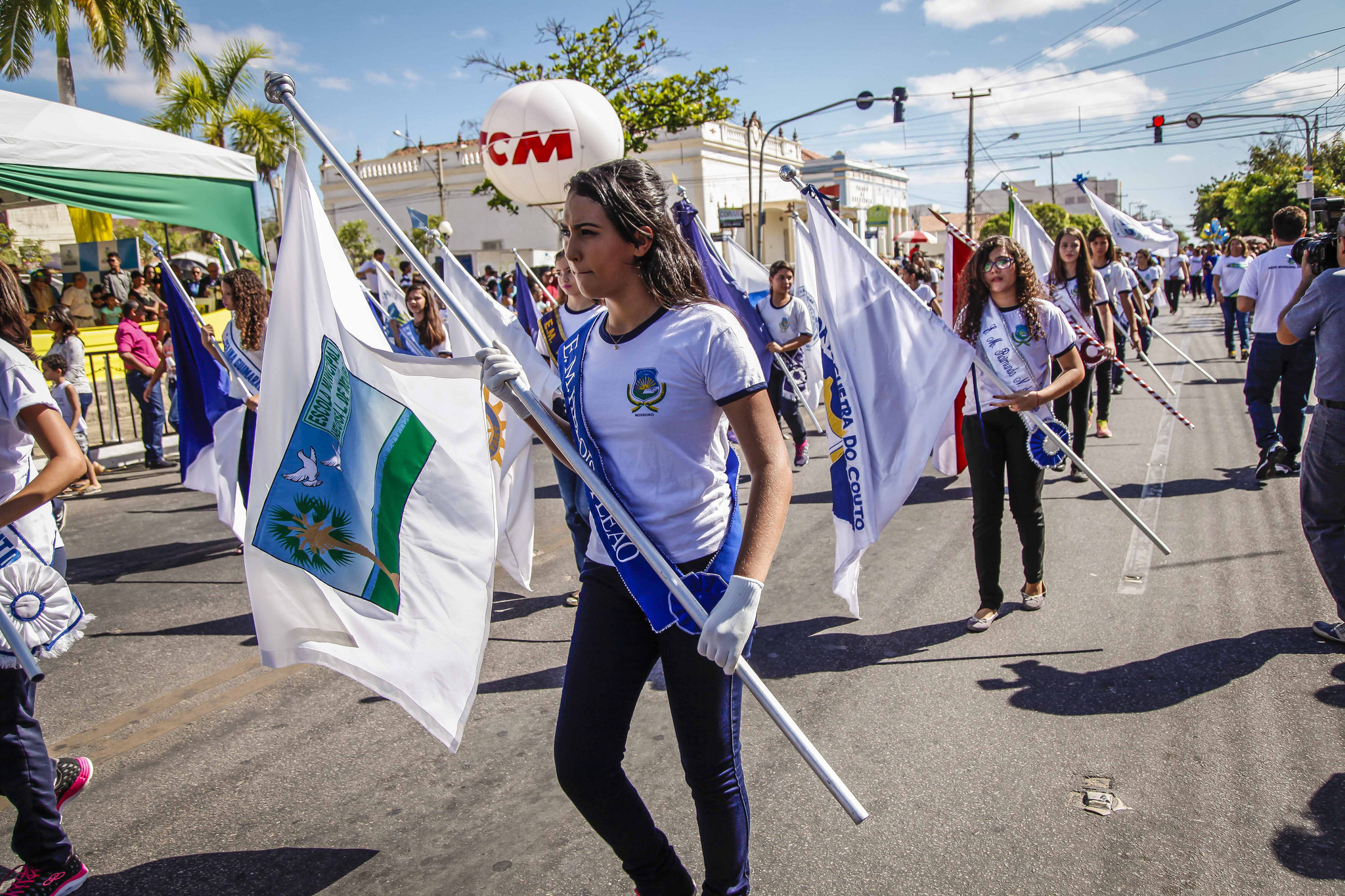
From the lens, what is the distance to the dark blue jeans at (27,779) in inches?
104

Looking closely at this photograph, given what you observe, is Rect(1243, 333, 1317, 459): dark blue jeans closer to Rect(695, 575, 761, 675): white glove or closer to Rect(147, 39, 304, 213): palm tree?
Rect(695, 575, 761, 675): white glove

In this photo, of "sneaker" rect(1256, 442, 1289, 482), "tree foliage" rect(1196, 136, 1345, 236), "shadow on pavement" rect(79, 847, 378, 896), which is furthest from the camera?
"tree foliage" rect(1196, 136, 1345, 236)

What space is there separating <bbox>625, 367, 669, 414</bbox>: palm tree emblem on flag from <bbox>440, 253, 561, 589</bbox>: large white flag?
2.40 m

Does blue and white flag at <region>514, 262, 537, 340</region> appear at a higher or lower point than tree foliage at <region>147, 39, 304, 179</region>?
lower

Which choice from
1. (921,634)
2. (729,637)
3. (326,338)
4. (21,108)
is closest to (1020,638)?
(921,634)

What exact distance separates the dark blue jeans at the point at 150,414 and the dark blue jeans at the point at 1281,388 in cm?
1123

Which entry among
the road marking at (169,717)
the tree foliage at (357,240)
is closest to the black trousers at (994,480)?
the road marking at (169,717)

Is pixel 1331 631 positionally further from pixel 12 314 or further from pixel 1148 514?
pixel 12 314

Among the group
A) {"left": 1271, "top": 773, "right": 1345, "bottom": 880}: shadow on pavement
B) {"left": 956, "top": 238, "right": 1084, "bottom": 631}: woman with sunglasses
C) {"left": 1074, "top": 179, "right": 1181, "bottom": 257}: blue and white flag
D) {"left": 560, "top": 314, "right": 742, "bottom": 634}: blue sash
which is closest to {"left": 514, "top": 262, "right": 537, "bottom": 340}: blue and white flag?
{"left": 956, "top": 238, "right": 1084, "bottom": 631}: woman with sunglasses

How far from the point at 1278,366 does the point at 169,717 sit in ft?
26.9

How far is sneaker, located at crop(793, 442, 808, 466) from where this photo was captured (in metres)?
8.79

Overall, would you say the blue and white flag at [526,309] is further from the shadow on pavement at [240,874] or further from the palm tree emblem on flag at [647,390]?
the palm tree emblem on flag at [647,390]

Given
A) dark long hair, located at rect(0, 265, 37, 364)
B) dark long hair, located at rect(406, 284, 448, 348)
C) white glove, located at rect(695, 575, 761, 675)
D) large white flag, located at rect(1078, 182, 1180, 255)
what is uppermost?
large white flag, located at rect(1078, 182, 1180, 255)

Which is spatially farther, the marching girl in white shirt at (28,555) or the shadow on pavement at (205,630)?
the shadow on pavement at (205,630)
